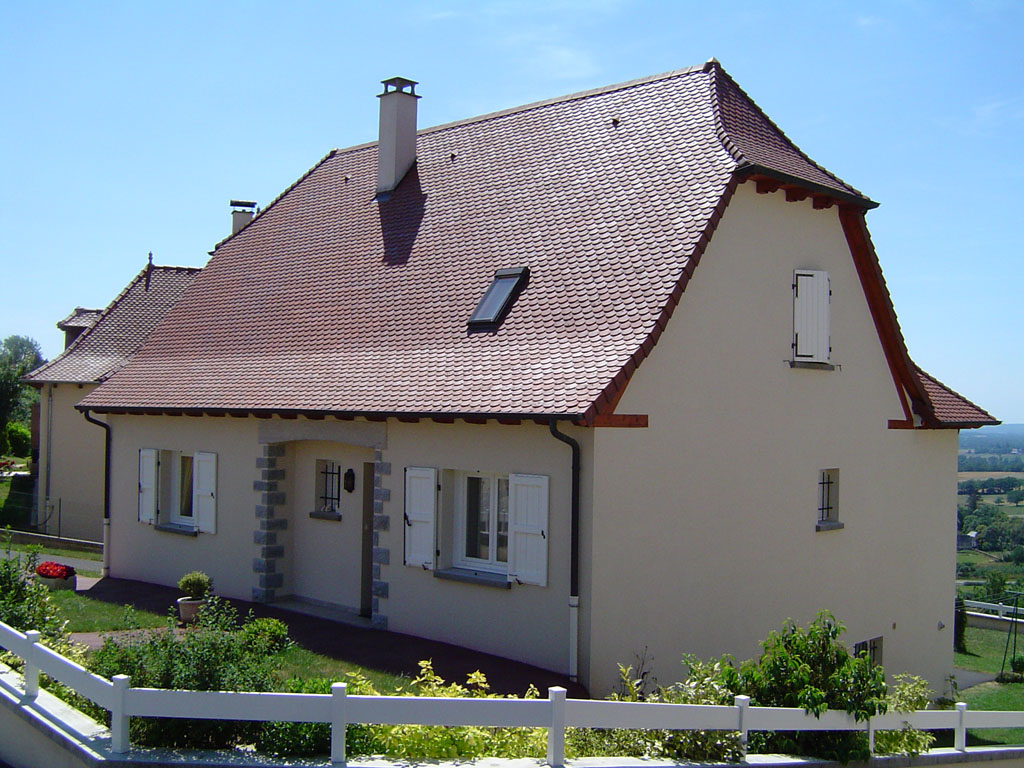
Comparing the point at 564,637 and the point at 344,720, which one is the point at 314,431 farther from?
the point at 344,720

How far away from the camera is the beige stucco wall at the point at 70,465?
27219 mm

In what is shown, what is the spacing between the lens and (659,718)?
7.28 metres

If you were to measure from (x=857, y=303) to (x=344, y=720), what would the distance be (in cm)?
1042

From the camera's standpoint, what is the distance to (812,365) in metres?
13.1

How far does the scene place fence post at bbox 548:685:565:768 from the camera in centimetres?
679

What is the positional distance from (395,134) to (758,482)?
9099mm

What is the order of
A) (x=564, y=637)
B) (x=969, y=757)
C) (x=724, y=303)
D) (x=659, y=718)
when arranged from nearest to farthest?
(x=659, y=718), (x=969, y=757), (x=564, y=637), (x=724, y=303)

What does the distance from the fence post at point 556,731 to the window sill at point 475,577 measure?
417 cm

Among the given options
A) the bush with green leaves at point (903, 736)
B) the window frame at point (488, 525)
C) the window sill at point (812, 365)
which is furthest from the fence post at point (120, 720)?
the window sill at point (812, 365)

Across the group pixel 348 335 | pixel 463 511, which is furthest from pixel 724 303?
pixel 348 335

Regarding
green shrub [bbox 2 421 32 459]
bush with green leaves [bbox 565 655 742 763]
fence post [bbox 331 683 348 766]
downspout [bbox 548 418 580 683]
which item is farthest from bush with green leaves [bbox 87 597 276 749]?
green shrub [bbox 2 421 32 459]

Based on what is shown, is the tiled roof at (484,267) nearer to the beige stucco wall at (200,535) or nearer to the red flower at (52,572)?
the beige stucco wall at (200,535)

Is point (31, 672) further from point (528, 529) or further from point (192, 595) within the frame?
point (192, 595)

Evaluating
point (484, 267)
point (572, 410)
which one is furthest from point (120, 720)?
point (484, 267)
